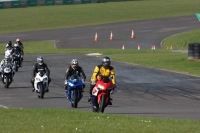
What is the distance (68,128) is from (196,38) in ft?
138

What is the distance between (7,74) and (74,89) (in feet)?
22.7

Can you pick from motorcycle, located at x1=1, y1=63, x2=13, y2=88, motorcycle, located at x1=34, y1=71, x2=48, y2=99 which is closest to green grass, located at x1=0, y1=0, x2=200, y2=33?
motorcycle, located at x1=1, y1=63, x2=13, y2=88

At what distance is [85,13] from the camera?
72438 millimetres

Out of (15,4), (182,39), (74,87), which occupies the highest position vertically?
(15,4)

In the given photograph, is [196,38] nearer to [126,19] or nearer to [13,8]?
[126,19]

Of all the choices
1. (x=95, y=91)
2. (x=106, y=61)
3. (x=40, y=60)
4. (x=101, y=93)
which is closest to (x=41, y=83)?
(x=40, y=60)

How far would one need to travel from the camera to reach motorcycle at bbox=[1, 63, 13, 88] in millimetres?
25703

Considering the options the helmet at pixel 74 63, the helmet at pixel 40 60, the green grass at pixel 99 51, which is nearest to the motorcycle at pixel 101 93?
the green grass at pixel 99 51

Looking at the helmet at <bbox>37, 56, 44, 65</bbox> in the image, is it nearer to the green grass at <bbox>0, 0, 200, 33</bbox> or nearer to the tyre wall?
the tyre wall

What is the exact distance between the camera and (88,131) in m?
12.0

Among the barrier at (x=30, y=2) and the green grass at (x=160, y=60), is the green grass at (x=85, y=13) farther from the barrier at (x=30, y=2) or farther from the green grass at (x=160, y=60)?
the green grass at (x=160, y=60)

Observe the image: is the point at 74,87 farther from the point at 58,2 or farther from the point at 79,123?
the point at 58,2

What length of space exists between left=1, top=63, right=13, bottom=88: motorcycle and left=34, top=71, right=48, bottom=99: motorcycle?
3377 mm

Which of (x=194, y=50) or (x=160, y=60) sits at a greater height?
(x=194, y=50)
